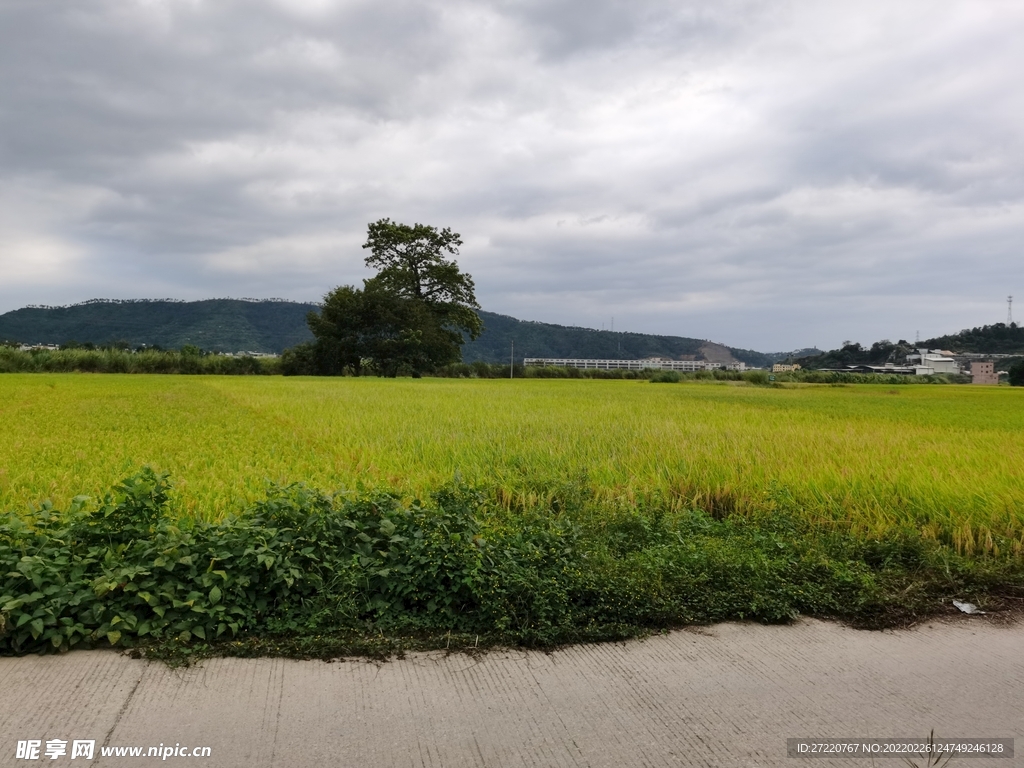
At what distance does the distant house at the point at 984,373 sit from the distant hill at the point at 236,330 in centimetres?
6740

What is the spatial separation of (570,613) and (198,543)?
1930 millimetres

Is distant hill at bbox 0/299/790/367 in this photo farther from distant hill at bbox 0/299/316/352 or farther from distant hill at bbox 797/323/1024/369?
distant hill at bbox 797/323/1024/369

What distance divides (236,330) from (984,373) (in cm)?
12324

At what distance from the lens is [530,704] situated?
2334 millimetres

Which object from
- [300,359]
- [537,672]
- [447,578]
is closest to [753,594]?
[537,672]

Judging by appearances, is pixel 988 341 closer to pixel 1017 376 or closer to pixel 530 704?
pixel 1017 376

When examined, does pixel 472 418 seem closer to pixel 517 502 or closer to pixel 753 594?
pixel 517 502

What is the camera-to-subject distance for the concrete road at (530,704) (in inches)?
79.9

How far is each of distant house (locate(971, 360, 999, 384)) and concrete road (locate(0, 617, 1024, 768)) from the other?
8041 centimetres

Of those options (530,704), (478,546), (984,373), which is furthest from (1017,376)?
(530,704)

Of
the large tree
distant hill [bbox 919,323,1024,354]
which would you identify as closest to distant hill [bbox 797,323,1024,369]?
distant hill [bbox 919,323,1024,354]

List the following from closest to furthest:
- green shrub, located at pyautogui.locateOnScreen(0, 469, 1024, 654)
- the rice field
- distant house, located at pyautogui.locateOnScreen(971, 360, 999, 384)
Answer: green shrub, located at pyautogui.locateOnScreen(0, 469, 1024, 654), the rice field, distant house, located at pyautogui.locateOnScreen(971, 360, 999, 384)

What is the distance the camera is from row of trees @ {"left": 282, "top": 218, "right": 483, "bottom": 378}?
150 feet

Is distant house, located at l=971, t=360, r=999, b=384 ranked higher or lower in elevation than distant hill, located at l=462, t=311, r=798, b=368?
lower
